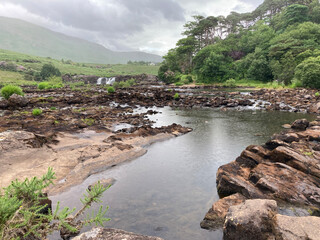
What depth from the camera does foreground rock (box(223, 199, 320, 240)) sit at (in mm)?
5609

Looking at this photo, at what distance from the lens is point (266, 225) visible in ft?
19.7

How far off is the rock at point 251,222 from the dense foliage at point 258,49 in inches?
2122

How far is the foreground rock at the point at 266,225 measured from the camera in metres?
5.61

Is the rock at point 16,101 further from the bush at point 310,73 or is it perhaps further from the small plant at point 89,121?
the bush at point 310,73

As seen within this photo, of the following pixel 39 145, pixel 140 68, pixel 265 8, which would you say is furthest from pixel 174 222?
pixel 140 68

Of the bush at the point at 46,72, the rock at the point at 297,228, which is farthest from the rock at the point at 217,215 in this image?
the bush at the point at 46,72

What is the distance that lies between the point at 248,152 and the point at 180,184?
13.9 ft

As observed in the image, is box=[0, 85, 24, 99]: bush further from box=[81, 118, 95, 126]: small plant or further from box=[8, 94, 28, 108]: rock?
box=[81, 118, 95, 126]: small plant

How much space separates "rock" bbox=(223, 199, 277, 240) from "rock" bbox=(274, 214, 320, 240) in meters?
0.21

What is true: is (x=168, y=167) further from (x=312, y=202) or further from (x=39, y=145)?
(x=39, y=145)

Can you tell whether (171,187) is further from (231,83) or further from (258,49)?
(258,49)

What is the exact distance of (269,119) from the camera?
26031mm

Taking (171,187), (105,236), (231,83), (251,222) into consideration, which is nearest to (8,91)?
(171,187)

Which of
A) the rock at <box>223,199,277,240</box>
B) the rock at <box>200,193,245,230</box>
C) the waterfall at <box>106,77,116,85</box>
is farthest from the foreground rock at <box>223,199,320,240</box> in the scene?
the waterfall at <box>106,77,116,85</box>
